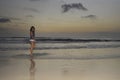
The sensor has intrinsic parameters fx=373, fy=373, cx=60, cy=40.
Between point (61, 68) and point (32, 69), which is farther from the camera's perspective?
point (61, 68)

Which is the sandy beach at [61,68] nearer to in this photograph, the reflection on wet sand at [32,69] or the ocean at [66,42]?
the reflection on wet sand at [32,69]

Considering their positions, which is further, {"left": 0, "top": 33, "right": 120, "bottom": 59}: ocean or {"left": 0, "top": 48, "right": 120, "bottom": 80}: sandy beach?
{"left": 0, "top": 33, "right": 120, "bottom": 59}: ocean

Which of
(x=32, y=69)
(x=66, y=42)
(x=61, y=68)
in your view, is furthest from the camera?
(x=66, y=42)

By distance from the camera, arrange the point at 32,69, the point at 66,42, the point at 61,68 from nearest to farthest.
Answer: the point at 32,69, the point at 61,68, the point at 66,42

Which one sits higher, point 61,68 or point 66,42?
point 66,42

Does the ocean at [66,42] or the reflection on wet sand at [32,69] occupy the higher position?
the ocean at [66,42]

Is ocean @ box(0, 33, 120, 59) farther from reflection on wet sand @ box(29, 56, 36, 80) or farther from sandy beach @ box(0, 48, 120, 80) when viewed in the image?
reflection on wet sand @ box(29, 56, 36, 80)

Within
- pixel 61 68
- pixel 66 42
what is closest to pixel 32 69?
pixel 61 68

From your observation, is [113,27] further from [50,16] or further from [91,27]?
[50,16]

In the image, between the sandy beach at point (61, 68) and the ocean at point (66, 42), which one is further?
the ocean at point (66, 42)

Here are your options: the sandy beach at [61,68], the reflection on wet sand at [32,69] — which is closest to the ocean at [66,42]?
the sandy beach at [61,68]

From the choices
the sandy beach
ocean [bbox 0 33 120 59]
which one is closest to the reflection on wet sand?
the sandy beach

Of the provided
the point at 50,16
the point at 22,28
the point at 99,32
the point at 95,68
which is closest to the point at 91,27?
the point at 99,32

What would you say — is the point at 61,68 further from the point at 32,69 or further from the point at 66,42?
the point at 66,42
